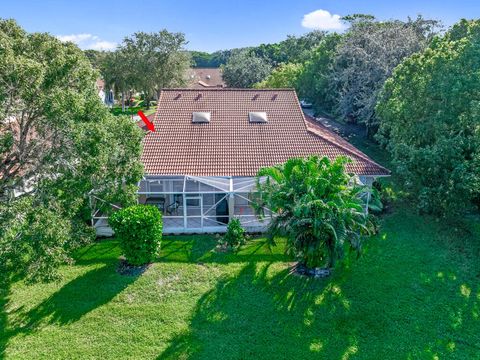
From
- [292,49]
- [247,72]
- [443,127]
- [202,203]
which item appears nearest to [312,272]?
[202,203]

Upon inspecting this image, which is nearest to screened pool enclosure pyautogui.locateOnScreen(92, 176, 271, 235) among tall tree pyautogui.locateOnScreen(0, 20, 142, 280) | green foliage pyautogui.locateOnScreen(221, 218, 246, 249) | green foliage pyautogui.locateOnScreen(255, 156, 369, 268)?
green foliage pyautogui.locateOnScreen(221, 218, 246, 249)

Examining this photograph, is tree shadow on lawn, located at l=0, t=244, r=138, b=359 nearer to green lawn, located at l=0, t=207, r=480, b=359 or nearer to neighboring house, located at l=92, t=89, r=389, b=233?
green lawn, located at l=0, t=207, r=480, b=359

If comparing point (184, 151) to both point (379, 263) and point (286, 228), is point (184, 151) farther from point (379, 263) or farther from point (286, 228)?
point (379, 263)

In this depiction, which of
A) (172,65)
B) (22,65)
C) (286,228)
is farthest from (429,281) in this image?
(172,65)

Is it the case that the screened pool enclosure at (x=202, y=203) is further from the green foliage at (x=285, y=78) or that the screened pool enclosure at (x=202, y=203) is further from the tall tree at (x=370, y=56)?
the green foliage at (x=285, y=78)

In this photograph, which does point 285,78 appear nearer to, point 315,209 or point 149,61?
point 149,61

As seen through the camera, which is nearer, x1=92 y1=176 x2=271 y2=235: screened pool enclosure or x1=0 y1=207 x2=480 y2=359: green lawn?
x1=0 y1=207 x2=480 y2=359: green lawn
